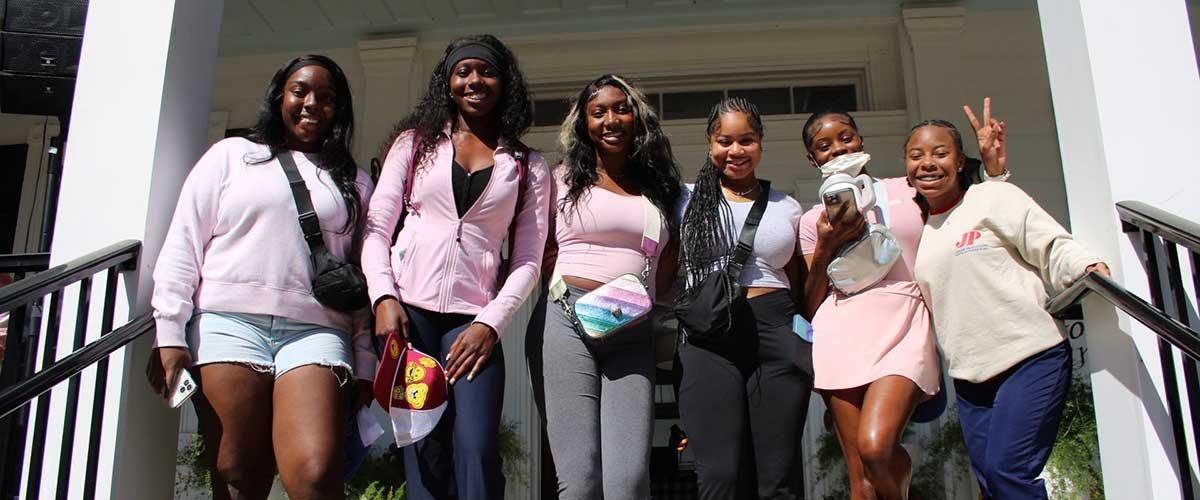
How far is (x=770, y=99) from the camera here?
6.85m

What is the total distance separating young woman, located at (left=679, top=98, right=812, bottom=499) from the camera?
9.21ft

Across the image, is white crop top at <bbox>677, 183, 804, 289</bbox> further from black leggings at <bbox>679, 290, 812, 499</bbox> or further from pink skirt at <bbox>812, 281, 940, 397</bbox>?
pink skirt at <bbox>812, 281, 940, 397</bbox>

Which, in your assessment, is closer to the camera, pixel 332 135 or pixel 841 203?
pixel 841 203

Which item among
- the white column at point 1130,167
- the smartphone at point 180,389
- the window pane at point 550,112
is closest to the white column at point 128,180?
the smartphone at point 180,389

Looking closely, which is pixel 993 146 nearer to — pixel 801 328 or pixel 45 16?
pixel 801 328

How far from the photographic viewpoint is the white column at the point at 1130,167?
8.82 ft

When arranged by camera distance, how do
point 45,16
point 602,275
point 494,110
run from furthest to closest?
1. point 45,16
2. point 494,110
3. point 602,275

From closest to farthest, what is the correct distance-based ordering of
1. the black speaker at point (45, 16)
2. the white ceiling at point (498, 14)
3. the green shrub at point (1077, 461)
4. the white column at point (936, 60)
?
the black speaker at point (45, 16) → the green shrub at point (1077, 461) → the white column at point (936, 60) → the white ceiling at point (498, 14)

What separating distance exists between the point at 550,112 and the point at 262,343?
4570mm

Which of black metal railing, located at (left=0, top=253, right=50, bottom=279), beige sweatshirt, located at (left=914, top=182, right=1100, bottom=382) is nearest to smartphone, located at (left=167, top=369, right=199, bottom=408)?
Answer: black metal railing, located at (left=0, top=253, right=50, bottom=279)

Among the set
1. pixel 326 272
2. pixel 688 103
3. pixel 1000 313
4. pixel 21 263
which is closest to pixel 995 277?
pixel 1000 313

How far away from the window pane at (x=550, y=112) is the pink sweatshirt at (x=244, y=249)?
13.5 ft

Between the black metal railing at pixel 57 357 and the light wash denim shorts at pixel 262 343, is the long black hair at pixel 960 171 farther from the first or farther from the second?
the black metal railing at pixel 57 357

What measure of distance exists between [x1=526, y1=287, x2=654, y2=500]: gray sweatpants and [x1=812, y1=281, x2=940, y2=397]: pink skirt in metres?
0.60
